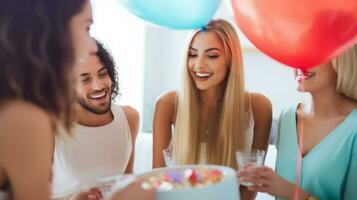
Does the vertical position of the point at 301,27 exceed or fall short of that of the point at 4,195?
it exceeds it

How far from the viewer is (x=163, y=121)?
1.62 metres

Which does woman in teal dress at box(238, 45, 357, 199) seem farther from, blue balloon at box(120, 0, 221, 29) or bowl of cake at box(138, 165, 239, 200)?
blue balloon at box(120, 0, 221, 29)

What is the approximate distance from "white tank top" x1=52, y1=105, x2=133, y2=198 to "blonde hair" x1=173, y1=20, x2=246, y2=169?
212 mm

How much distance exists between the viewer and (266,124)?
1.53 meters

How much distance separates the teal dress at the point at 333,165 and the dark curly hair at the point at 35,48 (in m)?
0.81

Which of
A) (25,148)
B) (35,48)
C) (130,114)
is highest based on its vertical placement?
(35,48)

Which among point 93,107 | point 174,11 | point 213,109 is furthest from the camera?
point 213,109

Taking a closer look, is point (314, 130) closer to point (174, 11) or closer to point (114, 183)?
point (174, 11)

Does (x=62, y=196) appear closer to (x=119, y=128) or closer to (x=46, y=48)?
(x=119, y=128)

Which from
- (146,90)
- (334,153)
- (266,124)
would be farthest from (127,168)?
(146,90)

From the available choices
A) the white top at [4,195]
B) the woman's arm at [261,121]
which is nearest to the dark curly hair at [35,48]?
the white top at [4,195]

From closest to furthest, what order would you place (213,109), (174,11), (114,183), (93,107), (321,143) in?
(114,183) < (174,11) < (321,143) < (93,107) < (213,109)

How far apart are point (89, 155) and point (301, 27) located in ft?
2.87

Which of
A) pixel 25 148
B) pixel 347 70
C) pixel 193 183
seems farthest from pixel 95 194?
pixel 347 70
